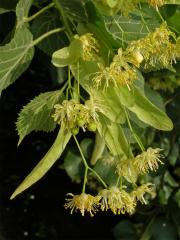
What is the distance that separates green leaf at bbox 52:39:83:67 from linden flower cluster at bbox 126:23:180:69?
0.24ft

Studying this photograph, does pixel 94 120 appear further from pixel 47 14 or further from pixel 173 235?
pixel 173 235

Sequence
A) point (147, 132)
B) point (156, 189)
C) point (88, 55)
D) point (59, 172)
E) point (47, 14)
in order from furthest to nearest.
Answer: point (59, 172) → point (156, 189) → point (147, 132) → point (47, 14) → point (88, 55)

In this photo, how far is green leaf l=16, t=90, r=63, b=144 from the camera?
0.91m

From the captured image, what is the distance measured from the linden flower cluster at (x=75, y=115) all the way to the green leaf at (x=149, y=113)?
0.06 metres

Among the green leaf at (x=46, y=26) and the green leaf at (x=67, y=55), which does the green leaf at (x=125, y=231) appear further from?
the green leaf at (x=67, y=55)

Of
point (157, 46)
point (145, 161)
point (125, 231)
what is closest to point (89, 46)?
point (157, 46)

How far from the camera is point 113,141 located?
896 mm

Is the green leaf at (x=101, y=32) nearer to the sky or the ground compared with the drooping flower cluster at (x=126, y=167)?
nearer to the sky

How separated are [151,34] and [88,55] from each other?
0.10 m

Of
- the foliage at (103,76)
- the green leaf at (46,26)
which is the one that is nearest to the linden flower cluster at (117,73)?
the foliage at (103,76)

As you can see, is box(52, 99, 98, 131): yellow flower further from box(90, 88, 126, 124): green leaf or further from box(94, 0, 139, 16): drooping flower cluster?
box(94, 0, 139, 16): drooping flower cluster

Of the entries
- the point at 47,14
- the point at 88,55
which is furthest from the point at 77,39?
the point at 47,14

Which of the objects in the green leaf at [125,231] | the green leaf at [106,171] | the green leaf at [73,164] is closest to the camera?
the green leaf at [106,171]

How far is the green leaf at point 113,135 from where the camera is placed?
0.88 m
